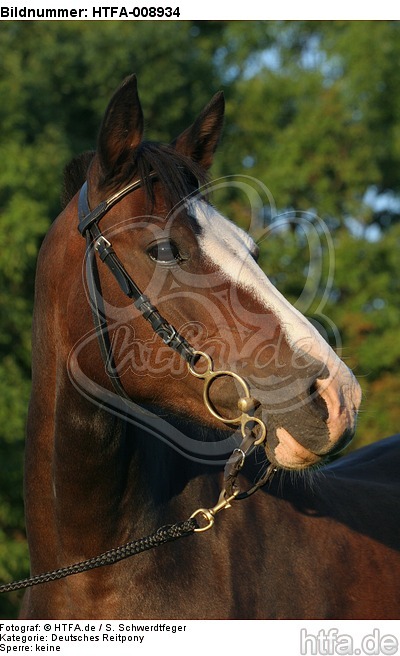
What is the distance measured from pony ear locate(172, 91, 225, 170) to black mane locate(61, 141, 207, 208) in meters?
0.26

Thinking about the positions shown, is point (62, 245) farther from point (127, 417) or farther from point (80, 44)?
point (80, 44)

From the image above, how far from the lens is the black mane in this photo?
323 cm

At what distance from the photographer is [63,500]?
3355 millimetres

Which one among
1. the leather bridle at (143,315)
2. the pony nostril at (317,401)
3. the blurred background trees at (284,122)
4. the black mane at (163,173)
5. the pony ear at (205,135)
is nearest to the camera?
the pony nostril at (317,401)

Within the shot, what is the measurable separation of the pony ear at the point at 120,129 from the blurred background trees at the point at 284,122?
9.91 m

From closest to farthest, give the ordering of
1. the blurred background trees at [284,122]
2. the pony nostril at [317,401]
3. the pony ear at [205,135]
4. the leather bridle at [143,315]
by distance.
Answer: the pony nostril at [317,401], the leather bridle at [143,315], the pony ear at [205,135], the blurred background trees at [284,122]

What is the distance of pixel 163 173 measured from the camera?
10.7 feet

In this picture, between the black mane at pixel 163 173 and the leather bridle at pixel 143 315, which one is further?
the black mane at pixel 163 173

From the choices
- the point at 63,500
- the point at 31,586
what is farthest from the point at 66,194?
the point at 31,586

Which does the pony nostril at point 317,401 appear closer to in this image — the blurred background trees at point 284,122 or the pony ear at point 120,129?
the pony ear at point 120,129

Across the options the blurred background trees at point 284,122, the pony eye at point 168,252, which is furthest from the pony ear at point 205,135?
the blurred background trees at point 284,122

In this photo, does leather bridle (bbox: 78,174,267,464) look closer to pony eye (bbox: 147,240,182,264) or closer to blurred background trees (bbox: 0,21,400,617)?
pony eye (bbox: 147,240,182,264)

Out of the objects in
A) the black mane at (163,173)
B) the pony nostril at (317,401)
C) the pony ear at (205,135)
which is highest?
the pony ear at (205,135)

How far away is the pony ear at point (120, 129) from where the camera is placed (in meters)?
3.17
